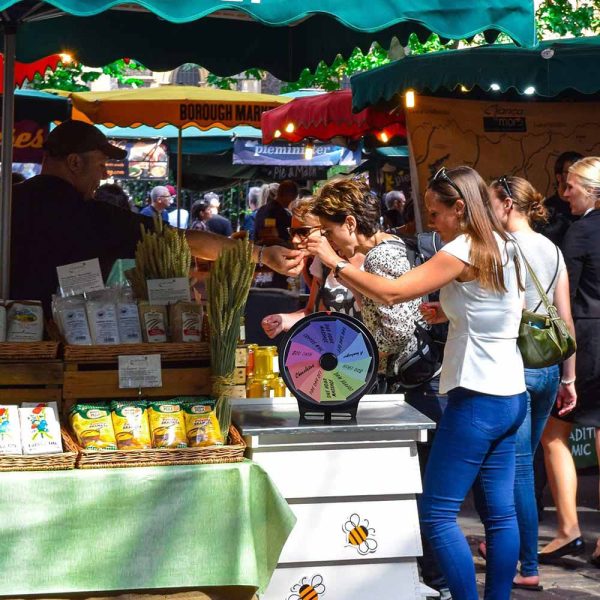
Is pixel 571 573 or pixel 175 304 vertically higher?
pixel 175 304

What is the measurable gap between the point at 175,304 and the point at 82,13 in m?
1.11

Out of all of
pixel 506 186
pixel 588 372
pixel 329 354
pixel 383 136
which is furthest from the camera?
pixel 383 136

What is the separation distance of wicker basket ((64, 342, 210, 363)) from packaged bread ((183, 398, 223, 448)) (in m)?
0.17

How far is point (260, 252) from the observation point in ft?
15.1

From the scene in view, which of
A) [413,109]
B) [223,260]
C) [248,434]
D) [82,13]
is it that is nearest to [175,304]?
[223,260]

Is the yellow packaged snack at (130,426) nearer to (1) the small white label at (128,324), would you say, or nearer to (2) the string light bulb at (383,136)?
(1) the small white label at (128,324)

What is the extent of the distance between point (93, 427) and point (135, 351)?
0.30 m

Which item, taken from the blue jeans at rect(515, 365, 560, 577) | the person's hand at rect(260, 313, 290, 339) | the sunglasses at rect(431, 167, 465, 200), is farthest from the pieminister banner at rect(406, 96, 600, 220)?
the sunglasses at rect(431, 167, 465, 200)

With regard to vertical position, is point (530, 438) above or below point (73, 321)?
below

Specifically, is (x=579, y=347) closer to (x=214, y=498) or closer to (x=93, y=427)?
(x=214, y=498)

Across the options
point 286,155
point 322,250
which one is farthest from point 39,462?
point 286,155

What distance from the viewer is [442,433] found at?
4.26 meters

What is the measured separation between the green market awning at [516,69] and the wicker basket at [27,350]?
3922 millimetres

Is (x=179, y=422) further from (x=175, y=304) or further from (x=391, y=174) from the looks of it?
(x=391, y=174)
